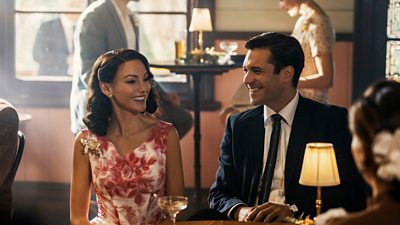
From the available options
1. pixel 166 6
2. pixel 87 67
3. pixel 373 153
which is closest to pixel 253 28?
pixel 166 6

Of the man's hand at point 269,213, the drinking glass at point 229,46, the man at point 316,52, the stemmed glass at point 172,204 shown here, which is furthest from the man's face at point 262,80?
the drinking glass at point 229,46

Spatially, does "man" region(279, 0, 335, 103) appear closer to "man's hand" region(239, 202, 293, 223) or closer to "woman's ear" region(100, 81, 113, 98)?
"woman's ear" region(100, 81, 113, 98)

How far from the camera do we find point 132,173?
3.60 meters

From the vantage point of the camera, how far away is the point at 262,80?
3607mm

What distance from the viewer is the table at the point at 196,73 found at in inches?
227

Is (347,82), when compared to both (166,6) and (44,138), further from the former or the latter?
(44,138)

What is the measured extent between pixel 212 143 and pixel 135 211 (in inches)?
119

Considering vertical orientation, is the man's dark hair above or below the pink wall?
above

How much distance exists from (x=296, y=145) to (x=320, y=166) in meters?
0.35

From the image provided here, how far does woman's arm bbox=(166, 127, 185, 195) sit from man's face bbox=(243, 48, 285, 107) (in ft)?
1.21

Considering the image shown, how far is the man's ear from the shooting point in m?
3.62

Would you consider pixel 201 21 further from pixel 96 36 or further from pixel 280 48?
pixel 280 48

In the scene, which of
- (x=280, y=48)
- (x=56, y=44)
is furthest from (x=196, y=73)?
Answer: (x=280, y=48)

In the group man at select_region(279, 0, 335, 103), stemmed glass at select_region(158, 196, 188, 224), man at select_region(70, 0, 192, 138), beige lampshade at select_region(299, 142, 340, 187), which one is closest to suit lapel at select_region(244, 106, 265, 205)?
beige lampshade at select_region(299, 142, 340, 187)
